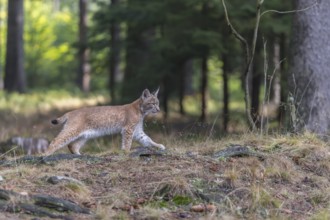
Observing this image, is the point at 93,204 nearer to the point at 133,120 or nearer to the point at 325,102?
the point at 133,120

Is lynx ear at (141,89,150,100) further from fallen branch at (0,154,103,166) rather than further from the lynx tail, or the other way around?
fallen branch at (0,154,103,166)

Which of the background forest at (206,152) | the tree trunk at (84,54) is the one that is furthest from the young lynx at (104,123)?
the tree trunk at (84,54)

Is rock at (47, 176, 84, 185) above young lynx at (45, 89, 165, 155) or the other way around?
the other way around

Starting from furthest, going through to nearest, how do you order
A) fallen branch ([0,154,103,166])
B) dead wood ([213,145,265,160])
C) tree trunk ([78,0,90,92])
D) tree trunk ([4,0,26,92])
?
tree trunk ([78,0,90,92]) < tree trunk ([4,0,26,92]) < dead wood ([213,145,265,160]) < fallen branch ([0,154,103,166])

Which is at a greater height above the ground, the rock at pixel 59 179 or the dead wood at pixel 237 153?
the dead wood at pixel 237 153

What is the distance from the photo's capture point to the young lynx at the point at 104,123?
1044 cm

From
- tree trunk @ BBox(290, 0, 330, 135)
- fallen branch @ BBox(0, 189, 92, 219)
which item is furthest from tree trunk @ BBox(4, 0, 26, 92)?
fallen branch @ BBox(0, 189, 92, 219)

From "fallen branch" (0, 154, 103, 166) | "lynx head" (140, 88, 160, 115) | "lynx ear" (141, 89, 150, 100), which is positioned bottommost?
"fallen branch" (0, 154, 103, 166)

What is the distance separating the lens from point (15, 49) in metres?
30.2

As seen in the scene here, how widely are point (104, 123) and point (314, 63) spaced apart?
3.67 m

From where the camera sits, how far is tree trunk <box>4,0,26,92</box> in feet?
97.1

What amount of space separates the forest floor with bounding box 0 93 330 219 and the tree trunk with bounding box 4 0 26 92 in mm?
21235

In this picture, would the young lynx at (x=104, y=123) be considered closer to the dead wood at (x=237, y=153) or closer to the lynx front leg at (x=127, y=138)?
the lynx front leg at (x=127, y=138)

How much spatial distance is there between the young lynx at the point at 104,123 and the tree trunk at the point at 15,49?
19.9 m
